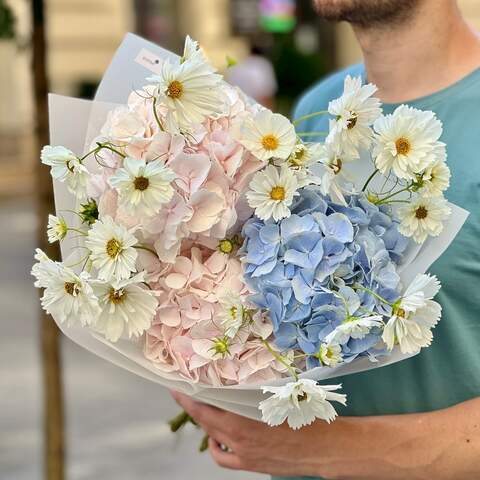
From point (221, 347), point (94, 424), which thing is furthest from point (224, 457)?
point (94, 424)

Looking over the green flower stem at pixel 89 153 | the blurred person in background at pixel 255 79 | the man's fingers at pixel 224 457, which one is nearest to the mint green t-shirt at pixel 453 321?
the man's fingers at pixel 224 457

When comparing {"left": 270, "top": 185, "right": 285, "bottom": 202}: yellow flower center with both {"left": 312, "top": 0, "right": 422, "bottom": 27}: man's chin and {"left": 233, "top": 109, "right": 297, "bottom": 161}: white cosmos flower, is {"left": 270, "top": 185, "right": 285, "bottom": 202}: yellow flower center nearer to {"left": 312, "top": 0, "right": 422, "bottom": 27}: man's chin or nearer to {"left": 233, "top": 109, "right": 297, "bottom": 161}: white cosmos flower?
{"left": 233, "top": 109, "right": 297, "bottom": 161}: white cosmos flower

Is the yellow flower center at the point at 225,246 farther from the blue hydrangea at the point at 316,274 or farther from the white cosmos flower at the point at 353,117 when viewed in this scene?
the white cosmos flower at the point at 353,117

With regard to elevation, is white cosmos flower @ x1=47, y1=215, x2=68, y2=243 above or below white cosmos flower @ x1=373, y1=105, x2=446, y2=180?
below

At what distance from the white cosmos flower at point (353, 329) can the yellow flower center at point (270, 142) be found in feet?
0.91

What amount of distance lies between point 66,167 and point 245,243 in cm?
29

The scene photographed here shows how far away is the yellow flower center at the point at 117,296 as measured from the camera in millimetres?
1775

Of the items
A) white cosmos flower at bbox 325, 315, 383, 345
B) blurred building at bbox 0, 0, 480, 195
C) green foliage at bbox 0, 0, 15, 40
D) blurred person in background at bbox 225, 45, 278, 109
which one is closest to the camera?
white cosmos flower at bbox 325, 315, 383, 345

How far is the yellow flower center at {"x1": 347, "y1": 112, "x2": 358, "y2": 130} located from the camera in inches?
71.1

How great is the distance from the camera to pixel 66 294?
178 cm

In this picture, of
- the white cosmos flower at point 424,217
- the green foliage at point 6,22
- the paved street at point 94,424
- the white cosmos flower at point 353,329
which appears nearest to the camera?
the white cosmos flower at point 353,329

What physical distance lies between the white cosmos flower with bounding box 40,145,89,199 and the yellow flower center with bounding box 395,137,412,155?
465 millimetres

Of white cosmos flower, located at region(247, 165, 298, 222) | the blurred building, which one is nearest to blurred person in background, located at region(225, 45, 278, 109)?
the blurred building

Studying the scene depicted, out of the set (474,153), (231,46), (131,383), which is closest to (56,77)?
(231,46)
